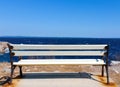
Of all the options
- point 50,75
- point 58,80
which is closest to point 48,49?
point 58,80

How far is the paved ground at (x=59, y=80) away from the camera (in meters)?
7.37

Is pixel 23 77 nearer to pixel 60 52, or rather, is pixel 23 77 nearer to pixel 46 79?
pixel 46 79

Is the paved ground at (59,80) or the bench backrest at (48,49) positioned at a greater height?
the bench backrest at (48,49)

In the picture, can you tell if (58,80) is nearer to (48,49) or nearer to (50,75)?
(50,75)

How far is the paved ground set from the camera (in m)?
7.37

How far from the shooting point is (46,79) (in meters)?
7.91

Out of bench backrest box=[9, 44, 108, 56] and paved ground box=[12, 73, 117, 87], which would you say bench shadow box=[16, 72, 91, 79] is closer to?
paved ground box=[12, 73, 117, 87]

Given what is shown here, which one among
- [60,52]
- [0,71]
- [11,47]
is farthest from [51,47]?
[0,71]

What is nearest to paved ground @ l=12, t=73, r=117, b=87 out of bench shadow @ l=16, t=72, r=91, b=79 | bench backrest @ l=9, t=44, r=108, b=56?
bench shadow @ l=16, t=72, r=91, b=79

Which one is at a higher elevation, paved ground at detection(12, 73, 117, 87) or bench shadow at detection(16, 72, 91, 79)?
bench shadow at detection(16, 72, 91, 79)

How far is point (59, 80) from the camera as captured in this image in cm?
780

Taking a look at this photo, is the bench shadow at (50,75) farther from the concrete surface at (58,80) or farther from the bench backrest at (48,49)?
the bench backrest at (48,49)

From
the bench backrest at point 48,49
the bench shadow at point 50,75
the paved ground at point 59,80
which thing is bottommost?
the paved ground at point 59,80

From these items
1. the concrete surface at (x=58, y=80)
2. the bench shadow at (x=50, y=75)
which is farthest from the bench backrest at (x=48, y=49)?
the bench shadow at (x=50, y=75)
